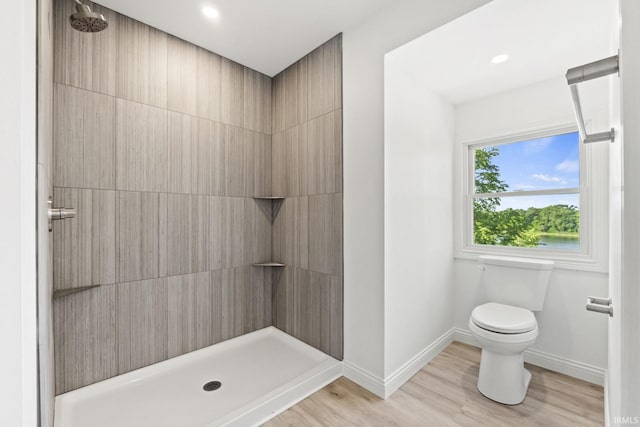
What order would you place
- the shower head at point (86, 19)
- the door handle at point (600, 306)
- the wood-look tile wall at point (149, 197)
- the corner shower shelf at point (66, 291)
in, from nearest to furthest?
the door handle at point (600, 306) → the shower head at point (86, 19) → the corner shower shelf at point (66, 291) → the wood-look tile wall at point (149, 197)

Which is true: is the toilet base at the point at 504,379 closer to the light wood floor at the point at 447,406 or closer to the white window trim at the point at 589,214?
the light wood floor at the point at 447,406

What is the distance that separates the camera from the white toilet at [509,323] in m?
1.79

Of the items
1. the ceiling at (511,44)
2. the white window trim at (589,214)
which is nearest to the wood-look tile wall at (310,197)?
the ceiling at (511,44)

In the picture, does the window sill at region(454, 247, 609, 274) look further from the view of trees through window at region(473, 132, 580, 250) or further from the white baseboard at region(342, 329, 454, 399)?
the white baseboard at region(342, 329, 454, 399)

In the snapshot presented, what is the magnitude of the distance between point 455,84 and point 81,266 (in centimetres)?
294

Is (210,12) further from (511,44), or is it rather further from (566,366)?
(566,366)

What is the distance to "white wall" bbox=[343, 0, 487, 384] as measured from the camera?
187 centimetres

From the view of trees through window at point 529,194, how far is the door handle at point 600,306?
128 cm

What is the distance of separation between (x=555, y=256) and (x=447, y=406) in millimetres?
1390

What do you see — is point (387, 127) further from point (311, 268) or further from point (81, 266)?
point (81, 266)

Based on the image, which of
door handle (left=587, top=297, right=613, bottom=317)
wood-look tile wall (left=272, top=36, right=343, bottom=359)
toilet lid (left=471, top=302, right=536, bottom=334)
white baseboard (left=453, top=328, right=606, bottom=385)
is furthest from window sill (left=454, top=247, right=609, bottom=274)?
wood-look tile wall (left=272, top=36, right=343, bottom=359)

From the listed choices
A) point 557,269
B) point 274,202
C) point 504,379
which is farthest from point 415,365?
point 274,202

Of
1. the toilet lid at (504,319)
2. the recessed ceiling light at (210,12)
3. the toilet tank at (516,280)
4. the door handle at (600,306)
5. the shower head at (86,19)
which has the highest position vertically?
the recessed ceiling light at (210,12)

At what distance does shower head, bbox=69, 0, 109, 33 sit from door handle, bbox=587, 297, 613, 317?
2284mm
